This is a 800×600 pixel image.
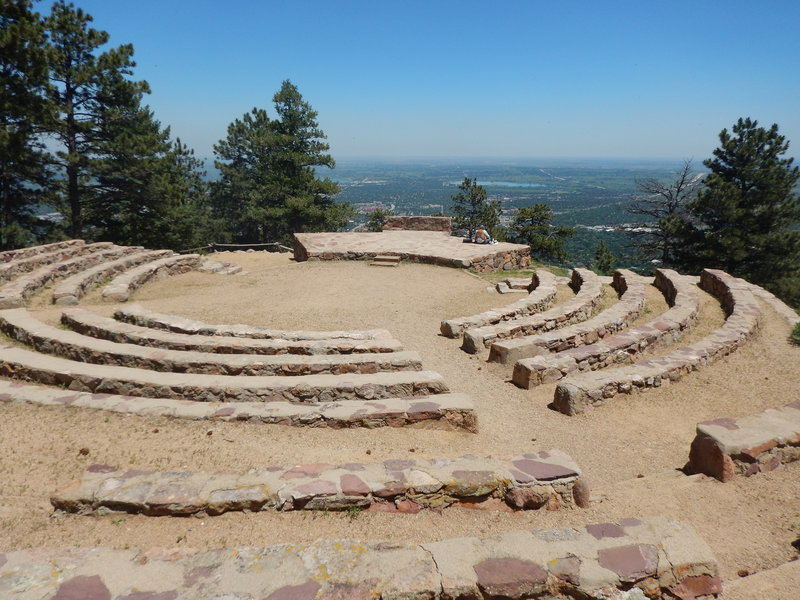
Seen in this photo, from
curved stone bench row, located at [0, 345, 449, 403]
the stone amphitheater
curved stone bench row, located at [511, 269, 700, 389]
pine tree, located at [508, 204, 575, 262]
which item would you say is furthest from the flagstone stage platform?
pine tree, located at [508, 204, 575, 262]

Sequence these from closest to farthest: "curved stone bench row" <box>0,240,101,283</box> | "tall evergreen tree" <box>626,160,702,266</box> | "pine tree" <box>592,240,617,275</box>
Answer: "curved stone bench row" <box>0,240,101,283</box>, "tall evergreen tree" <box>626,160,702,266</box>, "pine tree" <box>592,240,617,275</box>

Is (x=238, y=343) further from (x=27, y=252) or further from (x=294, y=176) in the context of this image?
(x=294, y=176)

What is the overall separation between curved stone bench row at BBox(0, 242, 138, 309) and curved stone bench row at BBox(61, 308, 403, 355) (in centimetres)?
448

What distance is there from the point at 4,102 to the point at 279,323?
14745 mm

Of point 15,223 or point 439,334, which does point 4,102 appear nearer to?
point 15,223

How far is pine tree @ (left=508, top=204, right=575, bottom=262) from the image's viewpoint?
1233 inches

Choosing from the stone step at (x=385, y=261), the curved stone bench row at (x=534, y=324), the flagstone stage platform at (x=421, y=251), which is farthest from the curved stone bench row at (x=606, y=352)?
the stone step at (x=385, y=261)

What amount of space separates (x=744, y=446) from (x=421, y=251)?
15.2 metres

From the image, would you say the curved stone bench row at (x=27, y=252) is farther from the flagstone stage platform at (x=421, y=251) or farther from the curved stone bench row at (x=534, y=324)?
the curved stone bench row at (x=534, y=324)

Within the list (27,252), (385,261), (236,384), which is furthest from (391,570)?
(27,252)

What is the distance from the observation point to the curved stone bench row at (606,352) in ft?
26.5

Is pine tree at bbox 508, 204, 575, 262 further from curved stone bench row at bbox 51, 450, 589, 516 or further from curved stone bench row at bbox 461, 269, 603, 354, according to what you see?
curved stone bench row at bbox 51, 450, 589, 516

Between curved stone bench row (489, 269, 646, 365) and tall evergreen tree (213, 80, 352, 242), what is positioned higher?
tall evergreen tree (213, 80, 352, 242)

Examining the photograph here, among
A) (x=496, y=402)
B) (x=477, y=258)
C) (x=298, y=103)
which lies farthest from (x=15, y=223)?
(x=496, y=402)
